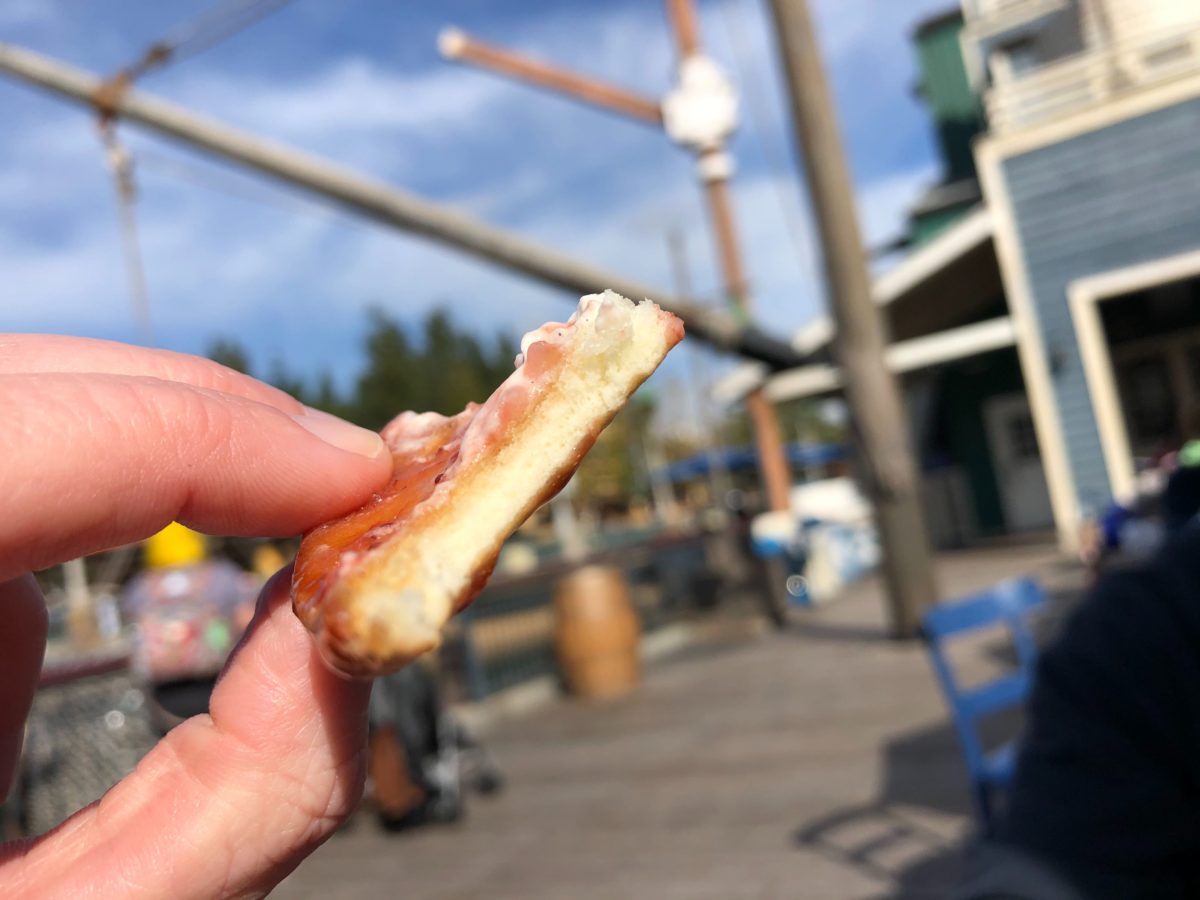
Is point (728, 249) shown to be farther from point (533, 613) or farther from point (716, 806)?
point (716, 806)

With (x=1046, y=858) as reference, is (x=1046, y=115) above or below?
above

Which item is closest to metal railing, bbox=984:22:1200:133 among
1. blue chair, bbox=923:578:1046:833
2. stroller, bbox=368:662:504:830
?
blue chair, bbox=923:578:1046:833

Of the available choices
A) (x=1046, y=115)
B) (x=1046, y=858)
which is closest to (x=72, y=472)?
(x=1046, y=858)

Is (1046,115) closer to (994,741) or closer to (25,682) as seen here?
(994,741)

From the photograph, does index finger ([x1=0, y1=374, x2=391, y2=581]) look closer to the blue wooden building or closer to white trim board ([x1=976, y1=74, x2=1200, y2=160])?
the blue wooden building

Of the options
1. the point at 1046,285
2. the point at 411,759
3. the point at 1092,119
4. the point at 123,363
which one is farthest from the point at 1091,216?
the point at 123,363

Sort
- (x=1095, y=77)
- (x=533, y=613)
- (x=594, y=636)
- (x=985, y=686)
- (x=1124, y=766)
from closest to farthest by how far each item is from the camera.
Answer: (x=1124, y=766) < (x=985, y=686) < (x=1095, y=77) < (x=594, y=636) < (x=533, y=613)
